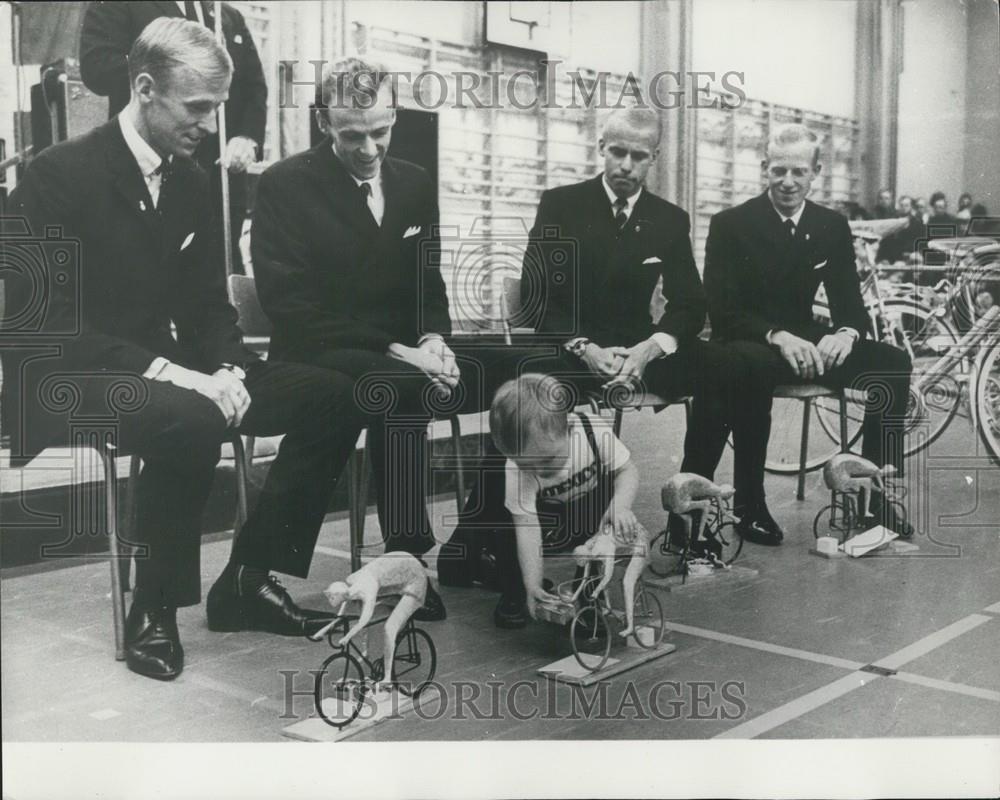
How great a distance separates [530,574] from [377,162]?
139 centimetres

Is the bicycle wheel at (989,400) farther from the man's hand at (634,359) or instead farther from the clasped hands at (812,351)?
the man's hand at (634,359)

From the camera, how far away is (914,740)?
3.42m

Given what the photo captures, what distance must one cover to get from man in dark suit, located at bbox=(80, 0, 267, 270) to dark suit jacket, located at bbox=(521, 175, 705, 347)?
941 millimetres

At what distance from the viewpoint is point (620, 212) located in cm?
380

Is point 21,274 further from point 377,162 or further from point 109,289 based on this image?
point 377,162

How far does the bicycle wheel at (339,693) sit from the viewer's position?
325cm

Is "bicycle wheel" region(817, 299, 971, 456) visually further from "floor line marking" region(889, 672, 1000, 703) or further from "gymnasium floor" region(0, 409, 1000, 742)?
"floor line marking" region(889, 672, 1000, 703)

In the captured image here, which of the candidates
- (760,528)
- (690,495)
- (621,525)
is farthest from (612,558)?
(760,528)

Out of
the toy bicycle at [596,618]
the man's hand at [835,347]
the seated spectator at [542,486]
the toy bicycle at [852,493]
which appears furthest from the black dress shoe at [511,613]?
the man's hand at [835,347]

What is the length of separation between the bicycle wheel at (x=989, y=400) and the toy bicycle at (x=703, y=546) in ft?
3.23

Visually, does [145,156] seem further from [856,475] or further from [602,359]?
[856,475]

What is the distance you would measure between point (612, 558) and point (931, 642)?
1102mm

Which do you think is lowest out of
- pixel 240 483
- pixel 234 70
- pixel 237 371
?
pixel 240 483

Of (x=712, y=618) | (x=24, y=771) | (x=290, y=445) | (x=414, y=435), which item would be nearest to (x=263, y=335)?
(x=290, y=445)
